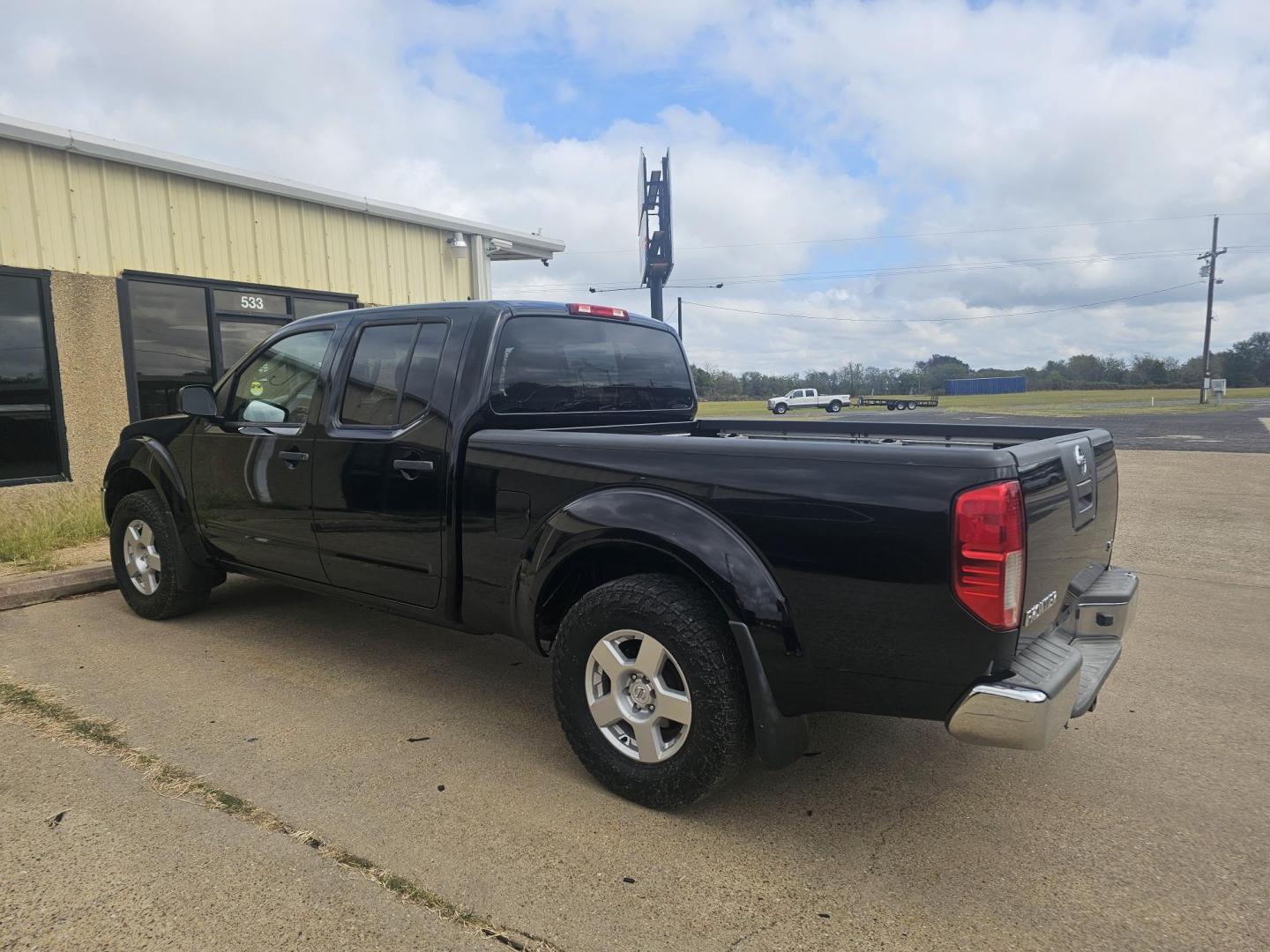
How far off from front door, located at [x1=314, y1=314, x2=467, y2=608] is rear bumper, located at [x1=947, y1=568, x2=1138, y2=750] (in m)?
2.14

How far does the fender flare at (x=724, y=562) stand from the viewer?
264 centimetres

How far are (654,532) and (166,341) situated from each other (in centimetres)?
853

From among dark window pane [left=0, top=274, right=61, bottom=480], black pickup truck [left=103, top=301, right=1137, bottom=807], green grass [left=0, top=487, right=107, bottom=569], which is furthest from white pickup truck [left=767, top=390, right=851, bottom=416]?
black pickup truck [left=103, top=301, right=1137, bottom=807]

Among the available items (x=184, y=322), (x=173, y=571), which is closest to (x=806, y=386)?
(x=184, y=322)

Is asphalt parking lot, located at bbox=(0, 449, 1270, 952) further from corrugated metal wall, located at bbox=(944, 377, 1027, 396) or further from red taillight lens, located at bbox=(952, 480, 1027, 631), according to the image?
corrugated metal wall, located at bbox=(944, 377, 1027, 396)

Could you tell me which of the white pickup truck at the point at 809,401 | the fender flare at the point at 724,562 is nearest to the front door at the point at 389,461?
the fender flare at the point at 724,562

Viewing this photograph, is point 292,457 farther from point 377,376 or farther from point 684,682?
point 684,682

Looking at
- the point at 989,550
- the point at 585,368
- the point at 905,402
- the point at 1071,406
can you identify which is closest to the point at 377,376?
the point at 585,368

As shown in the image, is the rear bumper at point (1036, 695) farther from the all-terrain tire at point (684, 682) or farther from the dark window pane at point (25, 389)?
the dark window pane at point (25, 389)

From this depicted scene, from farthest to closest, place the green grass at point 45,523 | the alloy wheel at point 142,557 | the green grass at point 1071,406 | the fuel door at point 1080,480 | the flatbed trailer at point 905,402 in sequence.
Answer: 1. the flatbed trailer at point 905,402
2. the green grass at point 1071,406
3. the green grass at point 45,523
4. the alloy wheel at point 142,557
5. the fuel door at point 1080,480

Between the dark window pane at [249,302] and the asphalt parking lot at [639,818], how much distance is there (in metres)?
6.18

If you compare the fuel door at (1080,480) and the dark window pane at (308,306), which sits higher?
the dark window pane at (308,306)

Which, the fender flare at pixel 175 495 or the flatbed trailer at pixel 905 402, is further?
the flatbed trailer at pixel 905 402

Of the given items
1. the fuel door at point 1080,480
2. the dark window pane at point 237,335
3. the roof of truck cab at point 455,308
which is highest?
the dark window pane at point 237,335
